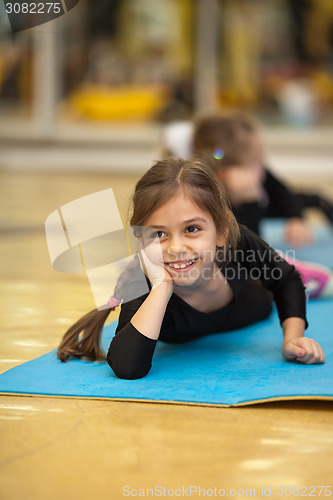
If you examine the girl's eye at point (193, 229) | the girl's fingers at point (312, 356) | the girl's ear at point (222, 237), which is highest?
the girl's eye at point (193, 229)

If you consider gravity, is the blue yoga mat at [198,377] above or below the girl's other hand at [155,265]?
below

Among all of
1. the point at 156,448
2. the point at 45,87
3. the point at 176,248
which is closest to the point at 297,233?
the point at 176,248

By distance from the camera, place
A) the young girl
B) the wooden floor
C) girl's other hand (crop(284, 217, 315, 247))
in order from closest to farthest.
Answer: the wooden floor
the young girl
girl's other hand (crop(284, 217, 315, 247))

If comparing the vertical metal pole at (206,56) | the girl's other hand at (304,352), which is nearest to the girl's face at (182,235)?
the girl's other hand at (304,352)

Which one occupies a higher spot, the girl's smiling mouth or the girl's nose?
the girl's nose

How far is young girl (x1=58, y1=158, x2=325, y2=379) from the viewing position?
1397 mm

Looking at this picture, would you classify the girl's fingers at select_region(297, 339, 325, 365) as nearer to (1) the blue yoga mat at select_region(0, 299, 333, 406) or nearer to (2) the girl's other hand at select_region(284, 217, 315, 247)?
(1) the blue yoga mat at select_region(0, 299, 333, 406)

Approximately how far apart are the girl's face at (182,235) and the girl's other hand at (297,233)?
1375 mm

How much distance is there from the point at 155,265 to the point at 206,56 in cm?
479

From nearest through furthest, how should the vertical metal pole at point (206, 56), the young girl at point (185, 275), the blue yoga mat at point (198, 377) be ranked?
the blue yoga mat at point (198, 377) → the young girl at point (185, 275) → the vertical metal pole at point (206, 56)

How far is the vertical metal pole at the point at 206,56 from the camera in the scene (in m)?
5.85

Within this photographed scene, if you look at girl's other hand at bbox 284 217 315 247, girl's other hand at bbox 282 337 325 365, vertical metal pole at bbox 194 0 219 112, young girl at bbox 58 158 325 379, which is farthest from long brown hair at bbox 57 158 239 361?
vertical metal pole at bbox 194 0 219 112

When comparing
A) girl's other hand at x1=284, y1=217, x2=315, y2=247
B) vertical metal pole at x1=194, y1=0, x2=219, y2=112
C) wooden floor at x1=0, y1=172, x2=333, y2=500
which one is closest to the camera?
wooden floor at x1=0, y1=172, x2=333, y2=500

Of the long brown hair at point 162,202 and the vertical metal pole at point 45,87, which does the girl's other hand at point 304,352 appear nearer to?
the long brown hair at point 162,202
